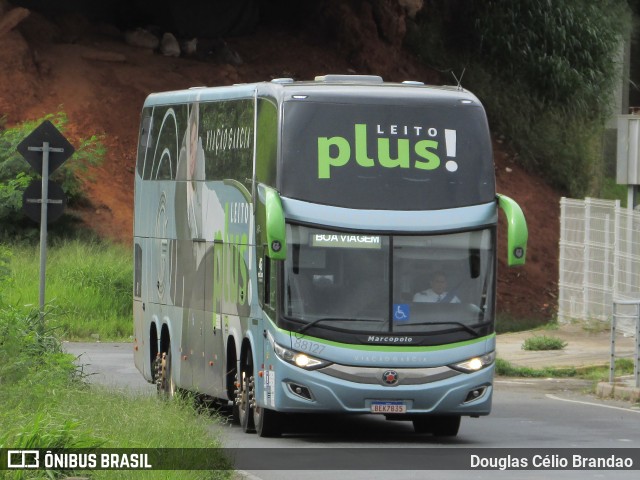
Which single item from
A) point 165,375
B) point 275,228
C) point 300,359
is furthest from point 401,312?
point 165,375

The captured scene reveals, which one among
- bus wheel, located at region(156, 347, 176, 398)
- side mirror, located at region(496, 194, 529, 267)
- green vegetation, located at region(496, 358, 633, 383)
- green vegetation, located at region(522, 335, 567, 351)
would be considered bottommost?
green vegetation, located at region(496, 358, 633, 383)

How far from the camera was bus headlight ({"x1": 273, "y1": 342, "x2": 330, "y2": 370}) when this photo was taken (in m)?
16.8

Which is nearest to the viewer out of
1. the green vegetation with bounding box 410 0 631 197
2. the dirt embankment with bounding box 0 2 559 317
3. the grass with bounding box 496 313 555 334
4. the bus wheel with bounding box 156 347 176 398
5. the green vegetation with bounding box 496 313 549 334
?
the bus wheel with bounding box 156 347 176 398

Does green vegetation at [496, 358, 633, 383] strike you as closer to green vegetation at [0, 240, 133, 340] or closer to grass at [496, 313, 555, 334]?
green vegetation at [0, 240, 133, 340]

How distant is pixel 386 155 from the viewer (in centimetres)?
1736

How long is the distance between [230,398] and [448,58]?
112 ft

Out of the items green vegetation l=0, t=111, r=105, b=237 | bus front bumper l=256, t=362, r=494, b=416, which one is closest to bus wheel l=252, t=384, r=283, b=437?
bus front bumper l=256, t=362, r=494, b=416

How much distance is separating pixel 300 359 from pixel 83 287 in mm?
18085

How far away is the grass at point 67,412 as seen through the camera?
1212 cm

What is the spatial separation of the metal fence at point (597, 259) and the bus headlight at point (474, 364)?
12647mm

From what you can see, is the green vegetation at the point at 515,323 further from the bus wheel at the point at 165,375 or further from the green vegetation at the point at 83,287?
the bus wheel at the point at 165,375

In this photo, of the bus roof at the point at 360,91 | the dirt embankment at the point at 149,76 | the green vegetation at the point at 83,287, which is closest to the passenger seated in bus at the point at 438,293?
the bus roof at the point at 360,91

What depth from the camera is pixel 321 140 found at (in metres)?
17.3

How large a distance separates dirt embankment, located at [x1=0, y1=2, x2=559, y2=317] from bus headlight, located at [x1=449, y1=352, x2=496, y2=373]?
77.9 ft
